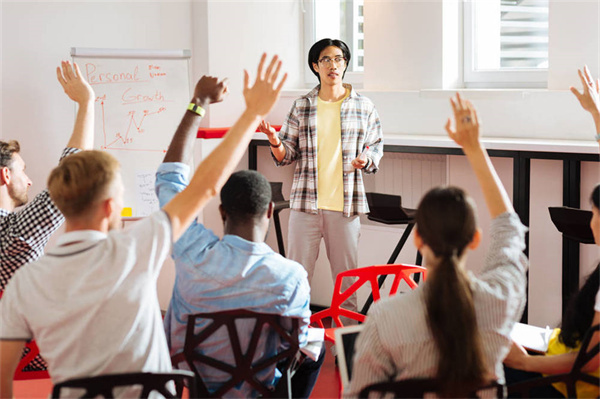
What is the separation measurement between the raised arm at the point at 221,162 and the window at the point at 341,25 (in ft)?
10.7

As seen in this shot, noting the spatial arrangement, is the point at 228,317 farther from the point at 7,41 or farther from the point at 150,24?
the point at 150,24

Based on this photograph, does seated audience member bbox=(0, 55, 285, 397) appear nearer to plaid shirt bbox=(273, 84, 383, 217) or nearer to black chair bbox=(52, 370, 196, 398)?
black chair bbox=(52, 370, 196, 398)

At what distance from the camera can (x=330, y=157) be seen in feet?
12.2

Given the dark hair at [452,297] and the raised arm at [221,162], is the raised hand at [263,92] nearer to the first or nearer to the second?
the raised arm at [221,162]

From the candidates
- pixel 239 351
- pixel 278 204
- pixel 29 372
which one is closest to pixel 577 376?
pixel 239 351

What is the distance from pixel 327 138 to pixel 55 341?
2.35m

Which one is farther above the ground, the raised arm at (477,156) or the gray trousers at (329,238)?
the raised arm at (477,156)

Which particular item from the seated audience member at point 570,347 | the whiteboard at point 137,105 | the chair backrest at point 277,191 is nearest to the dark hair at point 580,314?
the seated audience member at point 570,347

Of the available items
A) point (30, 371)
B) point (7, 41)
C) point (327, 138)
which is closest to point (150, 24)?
point (7, 41)

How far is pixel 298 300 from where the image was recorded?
2.08 meters

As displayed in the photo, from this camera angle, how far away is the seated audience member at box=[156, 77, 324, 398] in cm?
204

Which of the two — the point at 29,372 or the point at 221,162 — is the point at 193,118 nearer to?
the point at 221,162

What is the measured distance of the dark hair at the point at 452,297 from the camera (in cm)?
144

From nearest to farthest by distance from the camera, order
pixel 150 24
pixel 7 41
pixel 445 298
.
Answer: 1. pixel 445 298
2. pixel 7 41
3. pixel 150 24
